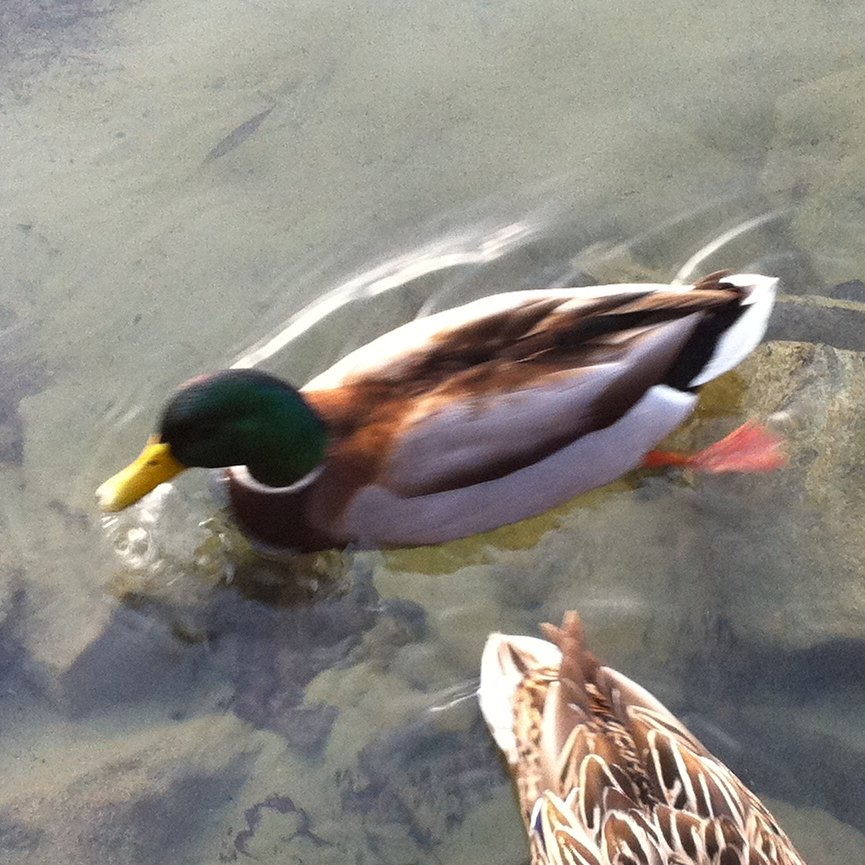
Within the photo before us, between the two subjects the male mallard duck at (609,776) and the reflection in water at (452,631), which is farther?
the reflection in water at (452,631)

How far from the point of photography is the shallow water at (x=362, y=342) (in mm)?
3133

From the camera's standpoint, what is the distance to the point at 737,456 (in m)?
3.59

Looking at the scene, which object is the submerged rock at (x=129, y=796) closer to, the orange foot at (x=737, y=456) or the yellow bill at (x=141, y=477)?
the yellow bill at (x=141, y=477)

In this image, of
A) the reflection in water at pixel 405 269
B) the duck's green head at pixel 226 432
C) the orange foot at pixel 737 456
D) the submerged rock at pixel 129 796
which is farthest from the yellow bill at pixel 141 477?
the orange foot at pixel 737 456

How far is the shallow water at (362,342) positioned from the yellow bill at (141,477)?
A: 1.57ft

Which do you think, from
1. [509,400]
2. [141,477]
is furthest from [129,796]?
[509,400]

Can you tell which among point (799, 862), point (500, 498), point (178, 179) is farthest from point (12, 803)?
point (178, 179)

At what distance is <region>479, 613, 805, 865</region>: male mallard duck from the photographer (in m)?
2.58

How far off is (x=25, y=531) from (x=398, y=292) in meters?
1.45

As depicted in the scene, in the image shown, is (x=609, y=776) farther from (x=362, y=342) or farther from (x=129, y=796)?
(x=362, y=342)

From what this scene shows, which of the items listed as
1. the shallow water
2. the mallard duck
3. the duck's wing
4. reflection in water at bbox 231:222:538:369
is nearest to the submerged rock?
the shallow water

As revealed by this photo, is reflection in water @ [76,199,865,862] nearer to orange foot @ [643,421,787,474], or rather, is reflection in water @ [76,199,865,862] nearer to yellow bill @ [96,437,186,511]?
orange foot @ [643,421,787,474]

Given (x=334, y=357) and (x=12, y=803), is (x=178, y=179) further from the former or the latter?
(x=12, y=803)

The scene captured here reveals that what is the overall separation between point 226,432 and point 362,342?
0.98 m
